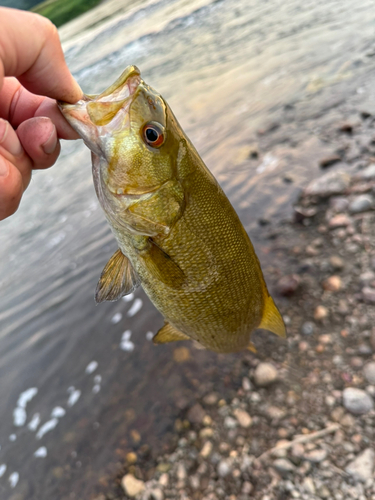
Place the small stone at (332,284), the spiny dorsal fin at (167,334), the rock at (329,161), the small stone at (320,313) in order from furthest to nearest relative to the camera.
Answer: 1. the rock at (329,161)
2. the small stone at (332,284)
3. the small stone at (320,313)
4. the spiny dorsal fin at (167,334)

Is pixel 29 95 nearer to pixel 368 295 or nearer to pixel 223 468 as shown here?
pixel 223 468

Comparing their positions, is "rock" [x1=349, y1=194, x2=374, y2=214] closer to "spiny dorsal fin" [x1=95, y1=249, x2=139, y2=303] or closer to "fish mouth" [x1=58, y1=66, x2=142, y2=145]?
"spiny dorsal fin" [x1=95, y1=249, x2=139, y2=303]

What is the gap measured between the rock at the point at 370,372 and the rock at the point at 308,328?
0.61m

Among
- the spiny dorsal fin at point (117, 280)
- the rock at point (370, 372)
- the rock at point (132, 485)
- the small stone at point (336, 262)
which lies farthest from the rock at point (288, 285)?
the spiny dorsal fin at point (117, 280)

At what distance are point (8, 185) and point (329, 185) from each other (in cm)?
466

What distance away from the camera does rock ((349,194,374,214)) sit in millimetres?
4586

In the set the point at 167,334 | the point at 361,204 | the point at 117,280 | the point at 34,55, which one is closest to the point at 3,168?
the point at 34,55

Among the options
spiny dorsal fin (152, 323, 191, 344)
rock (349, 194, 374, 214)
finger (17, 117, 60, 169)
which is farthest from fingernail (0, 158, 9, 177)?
rock (349, 194, 374, 214)

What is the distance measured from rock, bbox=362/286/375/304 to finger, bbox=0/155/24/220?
323cm

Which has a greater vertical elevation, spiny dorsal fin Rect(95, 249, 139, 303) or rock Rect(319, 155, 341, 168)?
spiny dorsal fin Rect(95, 249, 139, 303)

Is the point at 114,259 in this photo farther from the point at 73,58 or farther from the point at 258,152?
the point at 73,58

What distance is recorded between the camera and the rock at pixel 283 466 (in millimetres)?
2608

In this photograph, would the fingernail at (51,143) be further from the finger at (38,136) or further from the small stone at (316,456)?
the small stone at (316,456)

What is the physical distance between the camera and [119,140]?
5.36 feet
